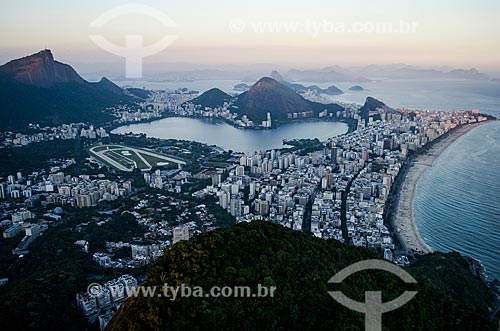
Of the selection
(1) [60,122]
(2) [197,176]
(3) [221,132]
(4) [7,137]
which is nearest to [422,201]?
(2) [197,176]

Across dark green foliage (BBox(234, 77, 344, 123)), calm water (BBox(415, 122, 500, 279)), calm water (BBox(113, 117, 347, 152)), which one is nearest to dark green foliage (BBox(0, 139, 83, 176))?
calm water (BBox(113, 117, 347, 152))

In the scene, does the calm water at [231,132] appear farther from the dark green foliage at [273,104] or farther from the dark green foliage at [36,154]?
the dark green foliage at [36,154]

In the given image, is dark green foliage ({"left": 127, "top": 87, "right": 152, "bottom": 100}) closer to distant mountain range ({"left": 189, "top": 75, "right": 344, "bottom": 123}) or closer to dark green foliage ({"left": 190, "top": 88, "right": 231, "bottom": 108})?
dark green foliage ({"left": 190, "top": 88, "right": 231, "bottom": 108})

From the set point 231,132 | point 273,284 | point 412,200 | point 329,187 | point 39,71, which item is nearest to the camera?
point 273,284

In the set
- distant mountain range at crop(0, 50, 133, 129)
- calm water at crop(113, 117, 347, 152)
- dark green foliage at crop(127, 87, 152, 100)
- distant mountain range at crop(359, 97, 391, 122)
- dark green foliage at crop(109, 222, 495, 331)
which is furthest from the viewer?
dark green foliage at crop(127, 87, 152, 100)

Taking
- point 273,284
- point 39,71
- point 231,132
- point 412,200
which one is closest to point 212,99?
point 231,132

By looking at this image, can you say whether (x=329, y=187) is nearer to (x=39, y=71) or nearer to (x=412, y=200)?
(x=412, y=200)

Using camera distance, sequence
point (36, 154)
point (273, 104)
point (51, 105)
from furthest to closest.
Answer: point (273, 104) → point (51, 105) → point (36, 154)
